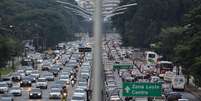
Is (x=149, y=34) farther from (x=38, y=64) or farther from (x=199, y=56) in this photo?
(x=199, y=56)

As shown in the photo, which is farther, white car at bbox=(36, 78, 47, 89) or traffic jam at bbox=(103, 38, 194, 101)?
white car at bbox=(36, 78, 47, 89)

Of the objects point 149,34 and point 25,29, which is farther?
point 25,29

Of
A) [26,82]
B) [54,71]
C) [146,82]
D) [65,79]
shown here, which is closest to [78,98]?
[146,82]

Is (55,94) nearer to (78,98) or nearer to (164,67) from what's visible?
(78,98)

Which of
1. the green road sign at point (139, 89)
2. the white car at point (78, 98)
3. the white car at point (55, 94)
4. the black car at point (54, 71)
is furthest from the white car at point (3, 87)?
the green road sign at point (139, 89)

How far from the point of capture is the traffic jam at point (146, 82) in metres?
32.0

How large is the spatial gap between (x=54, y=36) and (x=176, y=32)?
65.2 metres

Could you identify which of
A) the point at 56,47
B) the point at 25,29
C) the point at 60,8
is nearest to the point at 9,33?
the point at 25,29

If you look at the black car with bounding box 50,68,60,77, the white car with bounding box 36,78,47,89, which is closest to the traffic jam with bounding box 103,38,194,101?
the white car with bounding box 36,78,47,89

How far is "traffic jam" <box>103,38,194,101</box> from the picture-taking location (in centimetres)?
3195

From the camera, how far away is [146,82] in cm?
3234

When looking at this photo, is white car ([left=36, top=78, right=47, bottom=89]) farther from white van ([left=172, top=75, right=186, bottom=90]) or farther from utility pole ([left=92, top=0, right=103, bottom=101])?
utility pole ([left=92, top=0, right=103, bottom=101])

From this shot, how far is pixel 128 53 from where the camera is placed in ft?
399


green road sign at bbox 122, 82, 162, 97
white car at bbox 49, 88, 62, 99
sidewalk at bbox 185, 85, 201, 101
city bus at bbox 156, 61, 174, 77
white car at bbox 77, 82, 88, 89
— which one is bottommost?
sidewalk at bbox 185, 85, 201, 101
